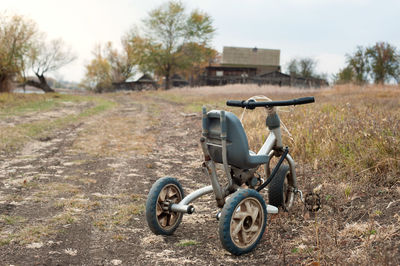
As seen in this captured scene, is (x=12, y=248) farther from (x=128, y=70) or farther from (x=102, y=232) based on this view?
(x=128, y=70)

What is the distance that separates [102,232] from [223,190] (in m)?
1.47

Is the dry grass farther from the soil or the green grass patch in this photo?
the soil

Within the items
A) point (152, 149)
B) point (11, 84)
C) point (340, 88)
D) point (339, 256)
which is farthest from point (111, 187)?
point (11, 84)

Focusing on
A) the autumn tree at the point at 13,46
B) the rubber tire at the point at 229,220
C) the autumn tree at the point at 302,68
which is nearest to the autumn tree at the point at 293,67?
the autumn tree at the point at 302,68

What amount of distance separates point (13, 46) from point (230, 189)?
2874 centimetres

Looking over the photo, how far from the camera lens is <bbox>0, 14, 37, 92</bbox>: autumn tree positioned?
26094 mm

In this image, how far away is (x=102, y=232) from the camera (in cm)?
414

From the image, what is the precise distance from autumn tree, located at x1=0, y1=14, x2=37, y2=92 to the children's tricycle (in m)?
26.0

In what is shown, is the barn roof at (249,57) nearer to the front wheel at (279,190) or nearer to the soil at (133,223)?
the soil at (133,223)

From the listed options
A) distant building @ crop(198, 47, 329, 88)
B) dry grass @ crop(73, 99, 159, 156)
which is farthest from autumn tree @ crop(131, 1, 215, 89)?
dry grass @ crop(73, 99, 159, 156)

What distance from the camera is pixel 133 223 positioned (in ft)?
14.6

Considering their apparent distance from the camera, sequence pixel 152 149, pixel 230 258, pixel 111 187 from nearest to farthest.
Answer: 1. pixel 230 258
2. pixel 111 187
3. pixel 152 149

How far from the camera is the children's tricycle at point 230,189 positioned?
340 cm

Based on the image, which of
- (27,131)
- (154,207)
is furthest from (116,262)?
(27,131)
